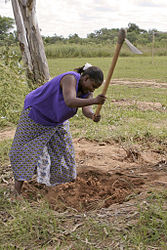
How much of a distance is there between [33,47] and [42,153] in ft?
11.4

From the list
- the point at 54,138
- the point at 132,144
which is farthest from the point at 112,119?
the point at 54,138

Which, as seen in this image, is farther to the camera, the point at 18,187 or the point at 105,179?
the point at 105,179

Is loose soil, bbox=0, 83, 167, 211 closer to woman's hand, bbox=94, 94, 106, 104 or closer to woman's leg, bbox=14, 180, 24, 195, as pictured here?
woman's leg, bbox=14, 180, 24, 195

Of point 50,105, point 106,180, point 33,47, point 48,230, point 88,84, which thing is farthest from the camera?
point 33,47

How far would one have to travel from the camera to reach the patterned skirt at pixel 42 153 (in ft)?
8.47

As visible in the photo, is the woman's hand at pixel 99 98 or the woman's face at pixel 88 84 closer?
the woman's hand at pixel 99 98

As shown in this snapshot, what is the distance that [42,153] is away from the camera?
8.59ft

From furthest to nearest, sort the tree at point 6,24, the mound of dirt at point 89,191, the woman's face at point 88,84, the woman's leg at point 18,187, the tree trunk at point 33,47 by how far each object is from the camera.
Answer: the tree at point 6,24, the tree trunk at point 33,47, the woman's leg at point 18,187, the mound of dirt at point 89,191, the woman's face at point 88,84

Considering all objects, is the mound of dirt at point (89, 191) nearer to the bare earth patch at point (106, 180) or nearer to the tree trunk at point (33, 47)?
the bare earth patch at point (106, 180)

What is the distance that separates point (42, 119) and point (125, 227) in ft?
3.32

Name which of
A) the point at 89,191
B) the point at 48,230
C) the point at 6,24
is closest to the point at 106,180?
the point at 89,191

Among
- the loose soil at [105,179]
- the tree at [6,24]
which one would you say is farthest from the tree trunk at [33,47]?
the tree at [6,24]

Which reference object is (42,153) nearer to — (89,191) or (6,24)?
(89,191)

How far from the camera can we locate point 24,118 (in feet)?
8.70
